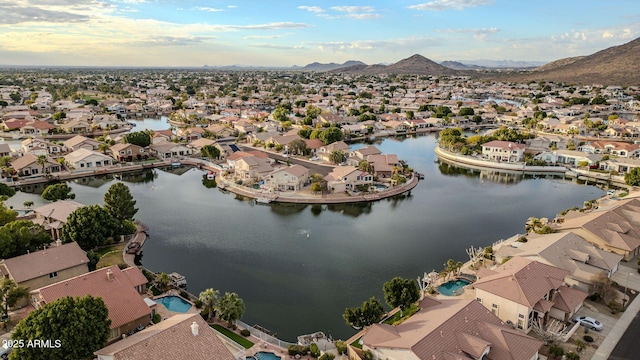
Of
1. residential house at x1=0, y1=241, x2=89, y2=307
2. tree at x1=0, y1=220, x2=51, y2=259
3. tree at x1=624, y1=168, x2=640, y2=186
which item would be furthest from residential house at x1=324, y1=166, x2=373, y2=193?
tree at x1=624, y1=168, x2=640, y2=186

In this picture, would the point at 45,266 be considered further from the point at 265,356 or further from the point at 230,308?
the point at 265,356

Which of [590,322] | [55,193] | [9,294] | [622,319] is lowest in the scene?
[622,319]

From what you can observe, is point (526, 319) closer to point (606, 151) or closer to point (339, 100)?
point (606, 151)

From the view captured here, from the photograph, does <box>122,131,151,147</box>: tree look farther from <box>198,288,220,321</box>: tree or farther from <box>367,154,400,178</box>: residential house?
<box>198,288,220,321</box>: tree

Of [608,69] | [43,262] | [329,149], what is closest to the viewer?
[43,262]

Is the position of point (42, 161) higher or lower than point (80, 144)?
lower

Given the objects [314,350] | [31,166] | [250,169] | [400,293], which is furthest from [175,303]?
[31,166]
